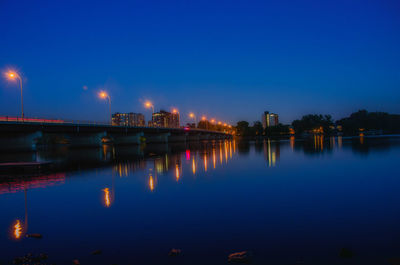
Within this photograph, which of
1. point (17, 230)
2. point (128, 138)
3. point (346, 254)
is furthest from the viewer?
point (128, 138)

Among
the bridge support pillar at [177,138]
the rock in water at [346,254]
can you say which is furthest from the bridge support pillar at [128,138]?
the rock in water at [346,254]

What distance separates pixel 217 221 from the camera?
9352 millimetres

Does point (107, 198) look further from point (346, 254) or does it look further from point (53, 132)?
point (53, 132)

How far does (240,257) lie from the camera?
643cm

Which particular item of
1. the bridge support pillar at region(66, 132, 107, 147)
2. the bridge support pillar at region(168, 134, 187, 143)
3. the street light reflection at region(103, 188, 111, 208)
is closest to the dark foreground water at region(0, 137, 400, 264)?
the street light reflection at region(103, 188, 111, 208)

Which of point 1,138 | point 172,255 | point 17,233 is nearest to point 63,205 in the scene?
point 17,233

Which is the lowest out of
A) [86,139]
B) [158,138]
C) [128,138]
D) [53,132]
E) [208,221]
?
[208,221]

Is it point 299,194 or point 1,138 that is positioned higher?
point 1,138

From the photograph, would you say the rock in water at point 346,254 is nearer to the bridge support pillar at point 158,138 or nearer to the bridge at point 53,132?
the bridge at point 53,132

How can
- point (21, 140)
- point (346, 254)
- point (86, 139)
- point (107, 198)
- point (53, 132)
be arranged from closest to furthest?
point (346, 254) → point (107, 198) → point (21, 140) → point (53, 132) → point (86, 139)

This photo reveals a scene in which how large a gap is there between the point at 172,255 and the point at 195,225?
89.1 inches

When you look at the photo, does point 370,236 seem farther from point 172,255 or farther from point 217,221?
point 172,255

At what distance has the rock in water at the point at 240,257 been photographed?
250 inches

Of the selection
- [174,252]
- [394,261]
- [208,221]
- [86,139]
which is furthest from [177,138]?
[394,261]
